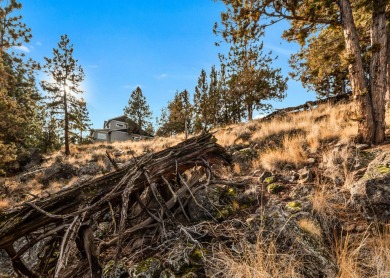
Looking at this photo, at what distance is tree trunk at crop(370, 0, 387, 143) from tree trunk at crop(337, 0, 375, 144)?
126 mm

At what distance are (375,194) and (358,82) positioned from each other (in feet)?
13.6

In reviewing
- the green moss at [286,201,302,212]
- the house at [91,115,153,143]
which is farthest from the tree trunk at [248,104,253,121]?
the house at [91,115,153,143]

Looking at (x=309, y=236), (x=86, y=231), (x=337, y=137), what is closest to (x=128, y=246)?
(x=86, y=231)

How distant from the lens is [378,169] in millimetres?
3287

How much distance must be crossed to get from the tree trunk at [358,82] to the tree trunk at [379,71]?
13 centimetres

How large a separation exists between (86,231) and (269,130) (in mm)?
7727

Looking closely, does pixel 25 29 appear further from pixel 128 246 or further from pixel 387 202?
pixel 387 202

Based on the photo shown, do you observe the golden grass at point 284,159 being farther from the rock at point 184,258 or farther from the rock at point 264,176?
the rock at point 184,258

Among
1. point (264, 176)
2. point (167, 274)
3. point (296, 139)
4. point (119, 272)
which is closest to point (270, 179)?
point (264, 176)

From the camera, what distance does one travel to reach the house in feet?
150

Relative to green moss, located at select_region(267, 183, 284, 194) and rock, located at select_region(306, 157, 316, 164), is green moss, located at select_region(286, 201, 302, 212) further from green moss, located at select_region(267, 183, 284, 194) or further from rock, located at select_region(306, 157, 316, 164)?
rock, located at select_region(306, 157, 316, 164)

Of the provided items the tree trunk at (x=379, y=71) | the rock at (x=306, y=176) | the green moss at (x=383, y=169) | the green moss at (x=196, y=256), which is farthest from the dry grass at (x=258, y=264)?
the tree trunk at (x=379, y=71)

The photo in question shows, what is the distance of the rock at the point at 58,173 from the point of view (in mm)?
14144

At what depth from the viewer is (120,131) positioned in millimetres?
47562
